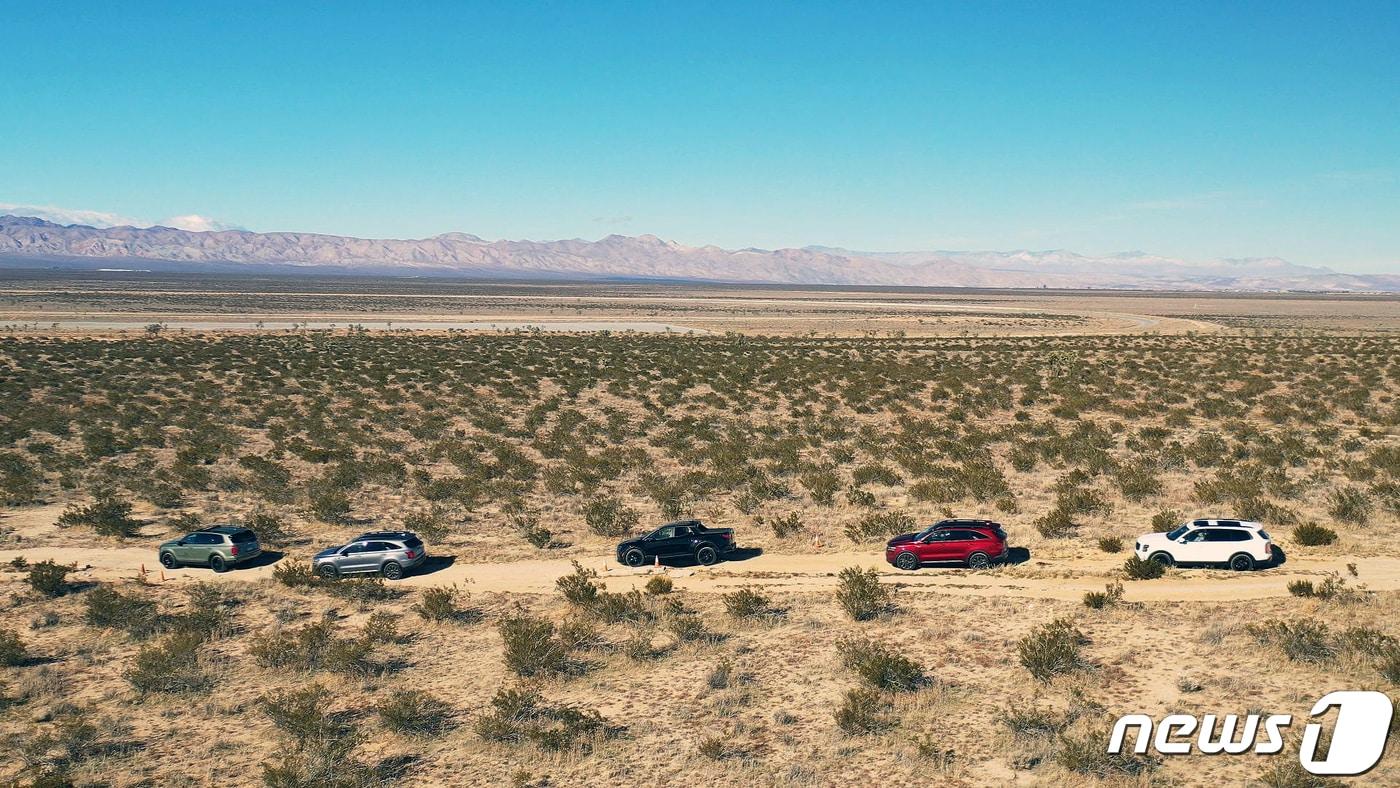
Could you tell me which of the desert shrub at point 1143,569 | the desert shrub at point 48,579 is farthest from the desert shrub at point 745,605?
the desert shrub at point 48,579

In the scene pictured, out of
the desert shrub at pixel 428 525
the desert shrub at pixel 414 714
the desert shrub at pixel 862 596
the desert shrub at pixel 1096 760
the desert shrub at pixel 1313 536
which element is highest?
the desert shrub at pixel 1313 536

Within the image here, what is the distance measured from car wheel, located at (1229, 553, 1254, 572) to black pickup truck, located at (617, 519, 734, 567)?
12.9 metres

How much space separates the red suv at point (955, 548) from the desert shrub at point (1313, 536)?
316 inches

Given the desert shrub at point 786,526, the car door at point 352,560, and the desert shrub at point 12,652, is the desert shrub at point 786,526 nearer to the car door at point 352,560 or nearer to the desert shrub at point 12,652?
Result: the car door at point 352,560

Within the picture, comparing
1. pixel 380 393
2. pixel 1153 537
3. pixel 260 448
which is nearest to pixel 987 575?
pixel 1153 537

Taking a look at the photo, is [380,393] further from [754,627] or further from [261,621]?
[754,627]

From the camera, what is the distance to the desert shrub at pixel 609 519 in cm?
Answer: 2641

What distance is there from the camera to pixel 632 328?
108375 millimetres

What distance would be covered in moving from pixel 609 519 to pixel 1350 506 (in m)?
22.0

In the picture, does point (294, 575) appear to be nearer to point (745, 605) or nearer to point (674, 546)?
point (674, 546)

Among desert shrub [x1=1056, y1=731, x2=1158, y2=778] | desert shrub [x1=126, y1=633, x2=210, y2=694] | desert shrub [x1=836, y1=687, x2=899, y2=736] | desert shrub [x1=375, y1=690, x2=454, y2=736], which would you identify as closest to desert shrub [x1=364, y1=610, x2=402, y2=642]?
desert shrub [x1=375, y1=690, x2=454, y2=736]

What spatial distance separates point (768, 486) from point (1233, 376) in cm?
4087

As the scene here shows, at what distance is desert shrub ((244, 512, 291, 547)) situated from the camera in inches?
1019

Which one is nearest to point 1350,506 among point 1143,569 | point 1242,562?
point 1242,562
